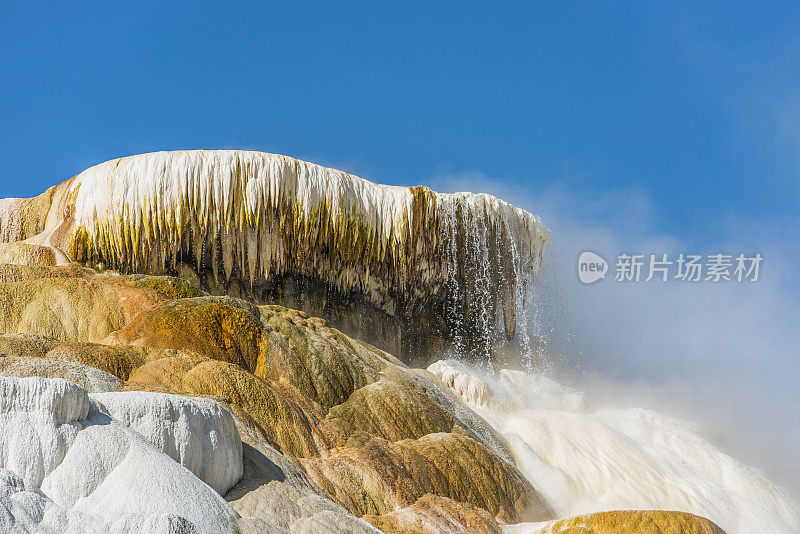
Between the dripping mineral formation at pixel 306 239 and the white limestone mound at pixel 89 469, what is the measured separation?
7331mm

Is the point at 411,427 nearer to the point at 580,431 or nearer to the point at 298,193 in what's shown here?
→ the point at 580,431

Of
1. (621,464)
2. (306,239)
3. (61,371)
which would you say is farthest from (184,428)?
(306,239)

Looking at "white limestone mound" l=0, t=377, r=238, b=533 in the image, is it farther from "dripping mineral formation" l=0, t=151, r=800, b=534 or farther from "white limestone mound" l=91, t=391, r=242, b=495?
"white limestone mound" l=91, t=391, r=242, b=495

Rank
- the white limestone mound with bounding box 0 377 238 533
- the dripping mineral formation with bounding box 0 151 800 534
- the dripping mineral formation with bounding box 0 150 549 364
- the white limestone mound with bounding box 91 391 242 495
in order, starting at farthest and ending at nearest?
the dripping mineral formation with bounding box 0 150 549 364
the white limestone mound with bounding box 91 391 242 495
the dripping mineral formation with bounding box 0 151 800 534
the white limestone mound with bounding box 0 377 238 533

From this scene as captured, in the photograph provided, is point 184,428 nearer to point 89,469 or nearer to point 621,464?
point 89,469

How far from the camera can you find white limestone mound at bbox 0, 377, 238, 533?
11.2 feet

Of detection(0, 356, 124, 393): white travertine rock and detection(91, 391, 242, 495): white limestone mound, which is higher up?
detection(0, 356, 124, 393): white travertine rock

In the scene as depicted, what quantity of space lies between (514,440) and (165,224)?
624cm

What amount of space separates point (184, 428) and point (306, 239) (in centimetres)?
921

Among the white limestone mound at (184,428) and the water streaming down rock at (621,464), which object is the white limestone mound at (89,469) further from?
the water streaming down rock at (621,464)

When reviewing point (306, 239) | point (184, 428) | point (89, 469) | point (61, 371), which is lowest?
point (89, 469)

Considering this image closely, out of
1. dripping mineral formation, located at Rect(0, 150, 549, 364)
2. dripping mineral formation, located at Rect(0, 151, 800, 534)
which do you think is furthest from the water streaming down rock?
dripping mineral formation, located at Rect(0, 150, 549, 364)

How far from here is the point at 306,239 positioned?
1342 cm

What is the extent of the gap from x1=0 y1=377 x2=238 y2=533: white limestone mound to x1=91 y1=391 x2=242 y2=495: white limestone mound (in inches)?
10.8
